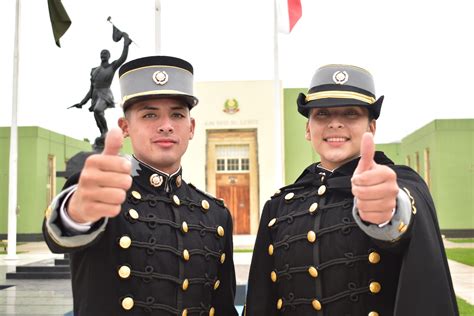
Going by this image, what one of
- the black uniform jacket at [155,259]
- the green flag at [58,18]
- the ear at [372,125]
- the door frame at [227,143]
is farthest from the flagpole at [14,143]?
the ear at [372,125]

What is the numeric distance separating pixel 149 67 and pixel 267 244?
1169 mm

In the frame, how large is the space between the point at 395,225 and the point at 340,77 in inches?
39.1

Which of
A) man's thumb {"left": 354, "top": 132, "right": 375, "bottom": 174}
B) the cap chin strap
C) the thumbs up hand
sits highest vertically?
the cap chin strap

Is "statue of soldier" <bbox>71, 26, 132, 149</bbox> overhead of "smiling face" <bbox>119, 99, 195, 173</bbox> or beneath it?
overhead

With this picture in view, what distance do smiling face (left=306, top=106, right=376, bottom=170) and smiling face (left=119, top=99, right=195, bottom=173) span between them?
2.25 ft

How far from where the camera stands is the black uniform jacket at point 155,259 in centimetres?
237

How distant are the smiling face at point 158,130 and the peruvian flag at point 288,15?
33.7ft

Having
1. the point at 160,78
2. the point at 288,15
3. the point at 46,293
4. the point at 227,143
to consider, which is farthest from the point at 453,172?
the point at 160,78

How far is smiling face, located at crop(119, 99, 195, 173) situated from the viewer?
2.55 meters

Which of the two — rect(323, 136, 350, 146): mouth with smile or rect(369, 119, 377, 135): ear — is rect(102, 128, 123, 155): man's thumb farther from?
rect(369, 119, 377, 135): ear

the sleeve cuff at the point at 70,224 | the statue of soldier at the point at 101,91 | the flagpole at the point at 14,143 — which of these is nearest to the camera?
the sleeve cuff at the point at 70,224

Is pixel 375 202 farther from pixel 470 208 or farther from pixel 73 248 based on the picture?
pixel 470 208

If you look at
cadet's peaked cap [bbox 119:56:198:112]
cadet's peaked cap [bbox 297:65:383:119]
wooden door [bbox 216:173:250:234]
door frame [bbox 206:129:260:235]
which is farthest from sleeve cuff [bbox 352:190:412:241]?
wooden door [bbox 216:173:250:234]

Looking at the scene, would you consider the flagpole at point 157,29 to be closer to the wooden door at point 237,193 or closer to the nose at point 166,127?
the nose at point 166,127
